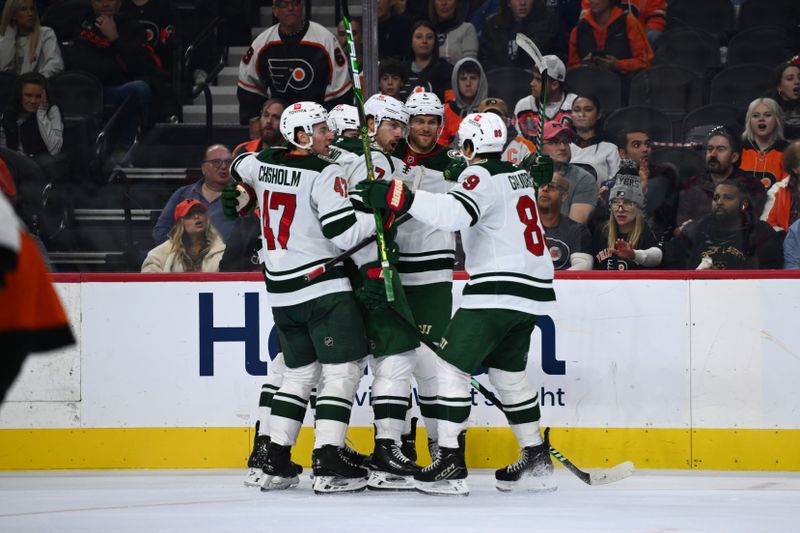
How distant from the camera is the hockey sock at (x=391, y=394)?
4543 mm

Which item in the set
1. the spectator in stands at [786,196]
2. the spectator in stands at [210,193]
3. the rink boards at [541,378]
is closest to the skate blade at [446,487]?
the rink boards at [541,378]

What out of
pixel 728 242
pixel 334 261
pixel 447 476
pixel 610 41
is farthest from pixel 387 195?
pixel 610 41

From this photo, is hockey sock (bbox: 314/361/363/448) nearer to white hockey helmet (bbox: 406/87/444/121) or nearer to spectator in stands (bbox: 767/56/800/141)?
white hockey helmet (bbox: 406/87/444/121)

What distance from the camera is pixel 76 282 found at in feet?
17.1

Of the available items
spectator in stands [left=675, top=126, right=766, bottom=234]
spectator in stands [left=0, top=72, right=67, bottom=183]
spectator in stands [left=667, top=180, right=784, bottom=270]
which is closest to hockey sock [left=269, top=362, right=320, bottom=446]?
spectator in stands [left=667, top=180, right=784, bottom=270]

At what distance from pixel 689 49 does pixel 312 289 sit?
3.25m

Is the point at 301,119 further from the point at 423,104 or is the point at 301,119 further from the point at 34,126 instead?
the point at 34,126

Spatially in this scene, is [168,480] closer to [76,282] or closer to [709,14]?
[76,282]

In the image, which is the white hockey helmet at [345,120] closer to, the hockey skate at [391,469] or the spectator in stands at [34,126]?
the hockey skate at [391,469]

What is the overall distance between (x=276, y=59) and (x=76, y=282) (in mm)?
1953

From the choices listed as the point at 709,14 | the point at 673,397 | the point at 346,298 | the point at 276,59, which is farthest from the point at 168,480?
the point at 709,14

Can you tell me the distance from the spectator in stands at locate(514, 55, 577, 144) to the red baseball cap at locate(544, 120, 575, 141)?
0.04 metres

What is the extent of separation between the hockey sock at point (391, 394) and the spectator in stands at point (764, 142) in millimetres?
2185

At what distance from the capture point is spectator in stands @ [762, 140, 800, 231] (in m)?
5.46
